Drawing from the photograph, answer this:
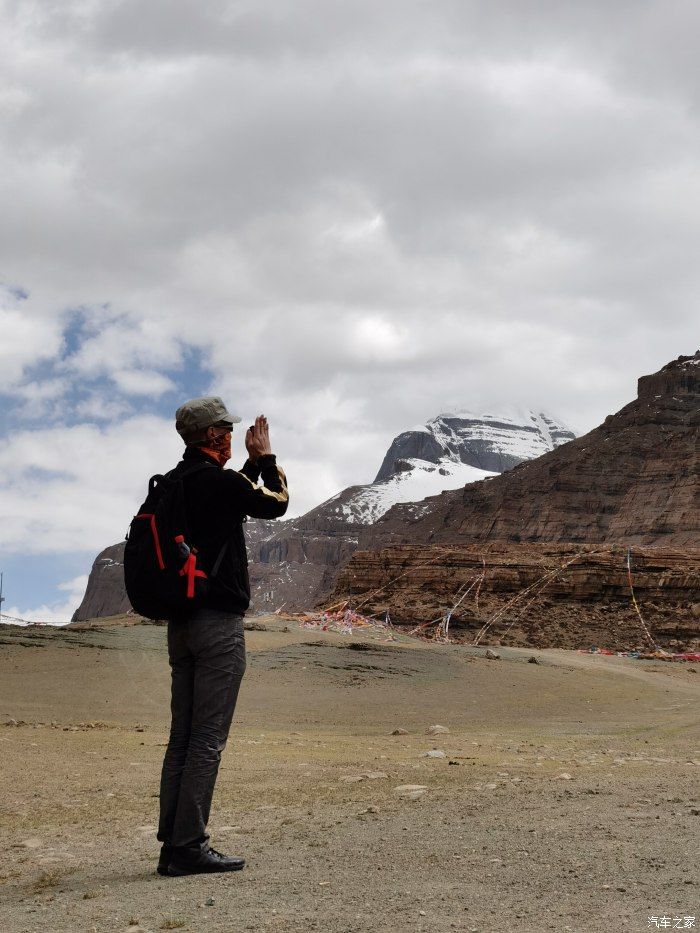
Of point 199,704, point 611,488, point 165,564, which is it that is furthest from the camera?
point 611,488

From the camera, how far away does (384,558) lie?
46281 millimetres

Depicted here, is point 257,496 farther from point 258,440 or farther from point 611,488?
point 611,488

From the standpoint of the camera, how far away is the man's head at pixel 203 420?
203 inches

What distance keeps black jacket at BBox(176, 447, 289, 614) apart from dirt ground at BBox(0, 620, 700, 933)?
1.23 meters

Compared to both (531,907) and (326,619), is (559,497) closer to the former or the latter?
(326,619)

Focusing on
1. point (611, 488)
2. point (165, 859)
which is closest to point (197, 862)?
point (165, 859)

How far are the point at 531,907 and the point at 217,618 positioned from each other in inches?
74.7

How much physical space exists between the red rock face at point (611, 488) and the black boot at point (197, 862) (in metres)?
83.5

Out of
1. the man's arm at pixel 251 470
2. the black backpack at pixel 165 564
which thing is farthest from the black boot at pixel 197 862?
the man's arm at pixel 251 470

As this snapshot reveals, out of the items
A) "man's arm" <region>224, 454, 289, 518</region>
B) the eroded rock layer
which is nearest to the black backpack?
"man's arm" <region>224, 454, 289, 518</region>

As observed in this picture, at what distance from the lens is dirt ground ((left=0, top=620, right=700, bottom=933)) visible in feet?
12.4

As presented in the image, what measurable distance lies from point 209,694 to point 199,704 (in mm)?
72

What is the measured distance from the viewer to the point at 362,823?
17.7 ft

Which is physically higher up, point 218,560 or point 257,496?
point 257,496
